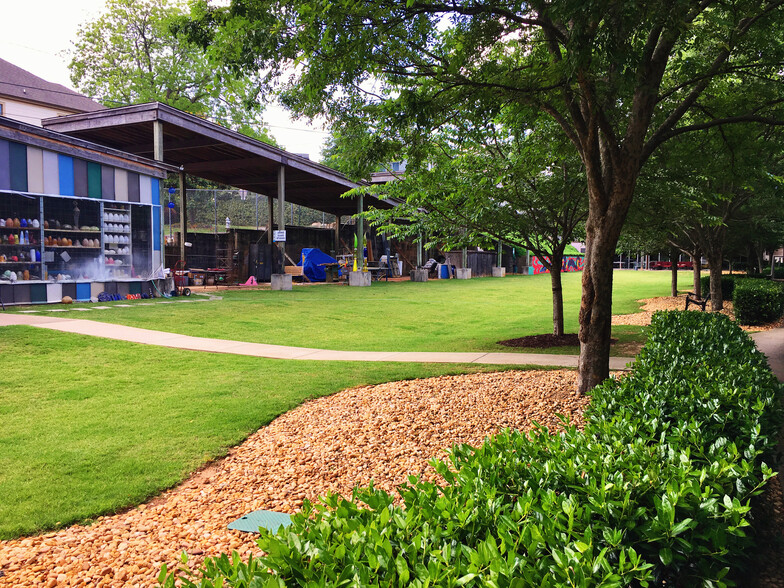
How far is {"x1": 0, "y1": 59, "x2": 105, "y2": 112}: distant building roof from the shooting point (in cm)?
4006

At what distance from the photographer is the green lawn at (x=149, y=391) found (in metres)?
4.76

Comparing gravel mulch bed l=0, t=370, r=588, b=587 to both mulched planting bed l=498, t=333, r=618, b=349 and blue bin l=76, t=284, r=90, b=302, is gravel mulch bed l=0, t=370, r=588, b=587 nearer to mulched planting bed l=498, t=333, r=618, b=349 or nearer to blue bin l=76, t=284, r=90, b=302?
mulched planting bed l=498, t=333, r=618, b=349

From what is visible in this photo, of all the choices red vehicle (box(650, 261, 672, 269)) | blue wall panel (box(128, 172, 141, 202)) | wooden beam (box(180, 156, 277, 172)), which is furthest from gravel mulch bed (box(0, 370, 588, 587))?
red vehicle (box(650, 261, 672, 269))

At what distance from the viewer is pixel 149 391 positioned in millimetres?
7652

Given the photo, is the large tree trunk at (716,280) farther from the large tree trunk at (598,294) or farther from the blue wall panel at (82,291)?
the blue wall panel at (82,291)

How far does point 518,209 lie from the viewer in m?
11.1

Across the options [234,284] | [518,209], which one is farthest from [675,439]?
[234,284]

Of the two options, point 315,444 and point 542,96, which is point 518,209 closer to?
point 542,96

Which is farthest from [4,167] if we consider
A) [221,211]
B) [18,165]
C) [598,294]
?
[221,211]

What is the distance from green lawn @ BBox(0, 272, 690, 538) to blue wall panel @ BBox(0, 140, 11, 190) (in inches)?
164

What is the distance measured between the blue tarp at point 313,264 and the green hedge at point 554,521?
31418 millimetres

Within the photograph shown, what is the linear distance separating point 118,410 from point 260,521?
3.51 m

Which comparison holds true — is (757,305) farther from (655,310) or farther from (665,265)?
(665,265)

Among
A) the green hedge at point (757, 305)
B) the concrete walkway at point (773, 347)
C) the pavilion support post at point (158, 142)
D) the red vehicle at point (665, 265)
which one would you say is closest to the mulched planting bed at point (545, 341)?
the concrete walkway at point (773, 347)
